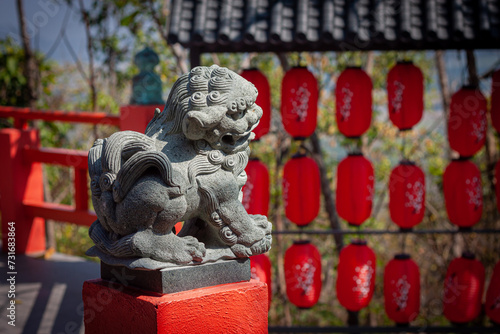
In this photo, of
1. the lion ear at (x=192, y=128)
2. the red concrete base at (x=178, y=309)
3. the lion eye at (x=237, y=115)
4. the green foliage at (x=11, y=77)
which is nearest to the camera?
the red concrete base at (x=178, y=309)

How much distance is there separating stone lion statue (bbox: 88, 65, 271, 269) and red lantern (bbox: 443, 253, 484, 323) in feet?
7.85

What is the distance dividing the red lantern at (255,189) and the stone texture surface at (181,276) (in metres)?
1.56

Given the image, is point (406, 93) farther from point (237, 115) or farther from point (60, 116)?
point (60, 116)

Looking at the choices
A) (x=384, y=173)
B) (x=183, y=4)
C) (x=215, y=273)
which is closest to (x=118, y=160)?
(x=215, y=273)

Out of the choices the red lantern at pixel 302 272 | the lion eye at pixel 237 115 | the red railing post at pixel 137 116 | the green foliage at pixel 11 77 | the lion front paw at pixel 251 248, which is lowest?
the red lantern at pixel 302 272

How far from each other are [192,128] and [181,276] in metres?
0.65

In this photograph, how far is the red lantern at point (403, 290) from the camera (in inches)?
154

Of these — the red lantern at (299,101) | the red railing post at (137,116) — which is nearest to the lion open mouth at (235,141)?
the red railing post at (137,116)

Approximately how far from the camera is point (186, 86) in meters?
2.15

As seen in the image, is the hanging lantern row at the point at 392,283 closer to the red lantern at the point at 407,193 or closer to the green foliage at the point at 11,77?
the red lantern at the point at 407,193

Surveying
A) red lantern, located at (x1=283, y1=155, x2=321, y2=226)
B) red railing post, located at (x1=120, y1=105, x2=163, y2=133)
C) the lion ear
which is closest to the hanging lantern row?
red lantern, located at (x1=283, y1=155, x2=321, y2=226)

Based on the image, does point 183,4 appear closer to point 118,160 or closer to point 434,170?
point 118,160

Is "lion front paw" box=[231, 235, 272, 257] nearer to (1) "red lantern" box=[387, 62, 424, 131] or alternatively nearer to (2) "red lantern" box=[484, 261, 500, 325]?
(1) "red lantern" box=[387, 62, 424, 131]

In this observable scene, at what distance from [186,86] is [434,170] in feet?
16.3
